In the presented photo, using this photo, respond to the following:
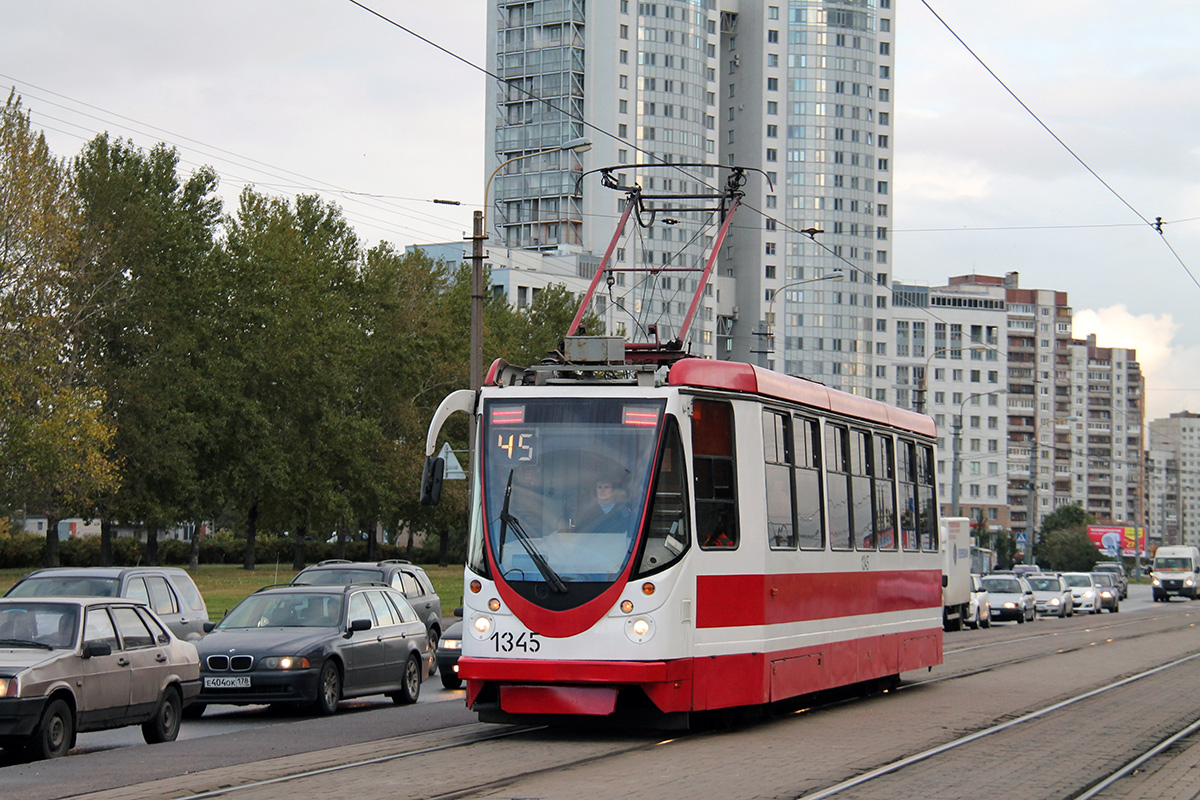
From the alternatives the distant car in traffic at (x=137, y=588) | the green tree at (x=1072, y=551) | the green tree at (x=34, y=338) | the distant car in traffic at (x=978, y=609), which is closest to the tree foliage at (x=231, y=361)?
the green tree at (x=34, y=338)

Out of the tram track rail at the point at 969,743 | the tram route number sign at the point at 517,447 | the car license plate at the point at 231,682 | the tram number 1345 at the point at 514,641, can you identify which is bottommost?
the tram track rail at the point at 969,743

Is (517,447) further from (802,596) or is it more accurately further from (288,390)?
(288,390)

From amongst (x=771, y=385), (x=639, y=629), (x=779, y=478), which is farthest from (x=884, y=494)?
(x=639, y=629)

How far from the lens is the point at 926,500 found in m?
18.9

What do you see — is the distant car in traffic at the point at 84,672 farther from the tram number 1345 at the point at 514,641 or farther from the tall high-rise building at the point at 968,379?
the tall high-rise building at the point at 968,379

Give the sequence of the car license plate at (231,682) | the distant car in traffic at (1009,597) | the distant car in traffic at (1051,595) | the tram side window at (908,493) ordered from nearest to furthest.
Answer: the car license plate at (231,682) < the tram side window at (908,493) < the distant car in traffic at (1009,597) < the distant car in traffic at (1051,595)

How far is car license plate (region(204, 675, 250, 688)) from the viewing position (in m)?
15.8

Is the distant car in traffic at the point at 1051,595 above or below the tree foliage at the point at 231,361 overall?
below

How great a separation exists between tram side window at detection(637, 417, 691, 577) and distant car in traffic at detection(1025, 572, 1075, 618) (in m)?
41.3

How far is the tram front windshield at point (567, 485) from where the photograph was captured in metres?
12.1

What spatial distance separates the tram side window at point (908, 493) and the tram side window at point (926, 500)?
226 mm

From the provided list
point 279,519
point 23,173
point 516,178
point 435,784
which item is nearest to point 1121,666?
point 435,784

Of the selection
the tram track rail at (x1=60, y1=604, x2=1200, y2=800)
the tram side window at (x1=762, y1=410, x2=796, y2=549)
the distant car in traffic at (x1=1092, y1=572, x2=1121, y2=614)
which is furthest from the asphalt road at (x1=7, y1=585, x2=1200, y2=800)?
the distant car in traffic at (x1=1092, y1=572, x2=1121, y2=614)

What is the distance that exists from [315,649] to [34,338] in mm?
32942
